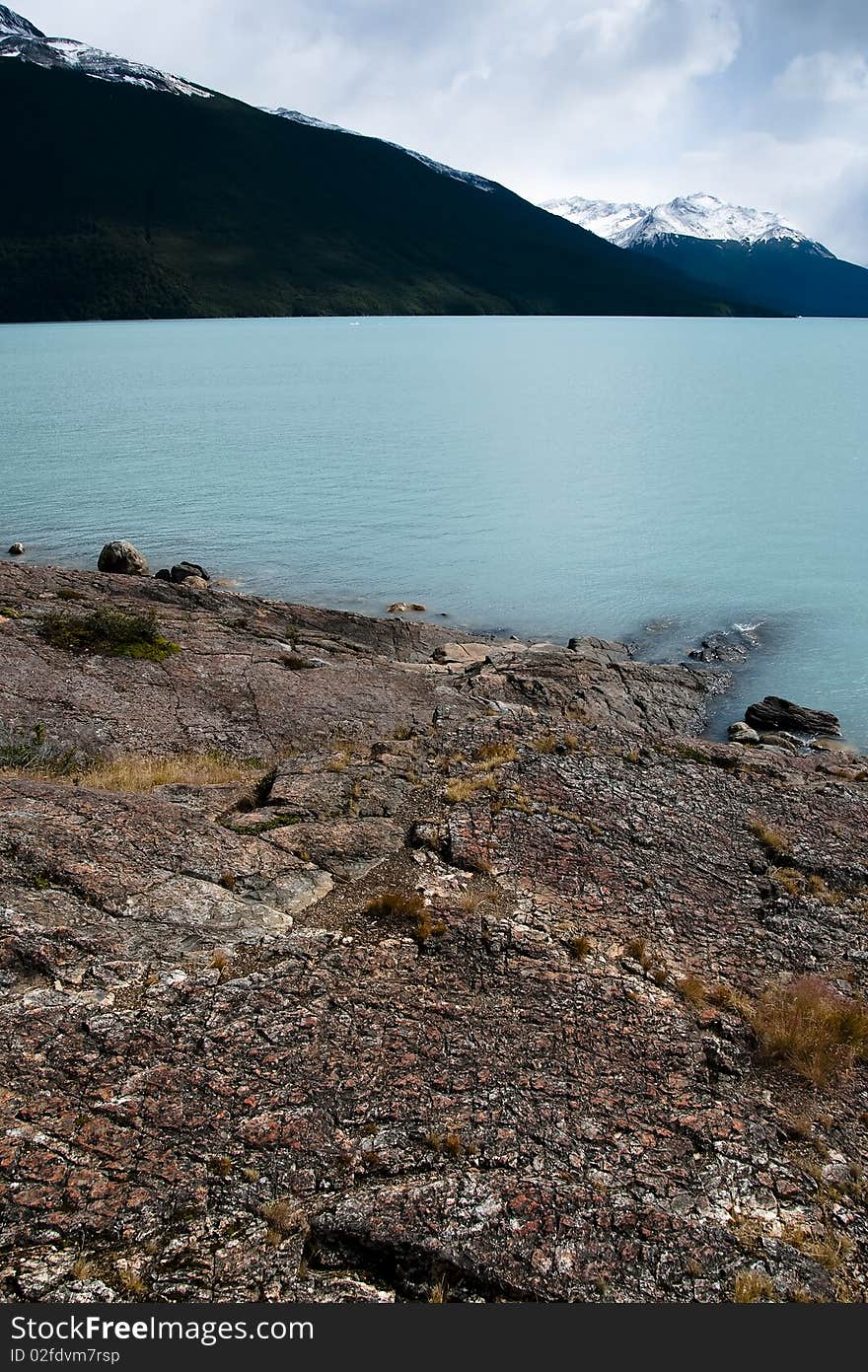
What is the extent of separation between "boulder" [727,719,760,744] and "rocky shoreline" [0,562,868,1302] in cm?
575

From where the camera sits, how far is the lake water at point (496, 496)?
118 feet

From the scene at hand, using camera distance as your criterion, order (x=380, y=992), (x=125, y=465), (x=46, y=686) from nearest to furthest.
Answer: (x=380, y=992) < (x=46, y=686) < (x=125, y=465)

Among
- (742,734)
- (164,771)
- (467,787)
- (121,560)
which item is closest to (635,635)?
(742,734)

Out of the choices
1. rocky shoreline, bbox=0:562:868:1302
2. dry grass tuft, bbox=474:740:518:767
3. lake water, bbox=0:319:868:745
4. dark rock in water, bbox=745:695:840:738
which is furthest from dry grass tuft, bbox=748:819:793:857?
lake water, bbox=0:319:868:745

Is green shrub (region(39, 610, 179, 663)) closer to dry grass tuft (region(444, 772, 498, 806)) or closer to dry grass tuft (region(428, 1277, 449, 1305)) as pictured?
dry grass tuft (region(444, 772, 498, 806))

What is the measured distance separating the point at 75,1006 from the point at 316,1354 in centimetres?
413

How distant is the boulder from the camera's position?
23.7m

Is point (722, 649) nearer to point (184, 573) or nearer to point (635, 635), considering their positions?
point (635, 635)

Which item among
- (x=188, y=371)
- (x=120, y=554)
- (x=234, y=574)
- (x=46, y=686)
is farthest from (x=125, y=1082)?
(x=188, y=371)

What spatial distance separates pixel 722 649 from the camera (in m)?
31.5

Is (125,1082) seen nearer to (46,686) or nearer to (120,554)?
(46,686)

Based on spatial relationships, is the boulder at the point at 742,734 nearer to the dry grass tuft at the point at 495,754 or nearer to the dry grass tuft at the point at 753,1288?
the dry grass tuft at the point at 495,754

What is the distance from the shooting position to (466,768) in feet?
53.2

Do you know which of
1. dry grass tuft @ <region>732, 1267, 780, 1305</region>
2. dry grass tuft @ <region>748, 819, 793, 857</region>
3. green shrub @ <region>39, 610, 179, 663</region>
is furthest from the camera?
green shrub @ <region>39, 610, 179, 663</region>
